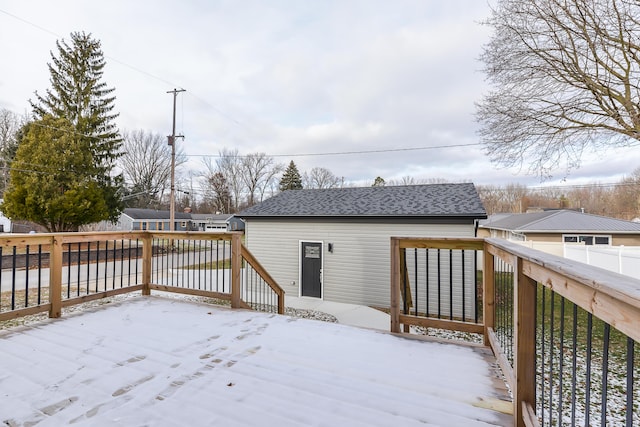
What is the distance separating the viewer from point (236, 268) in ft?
12.1

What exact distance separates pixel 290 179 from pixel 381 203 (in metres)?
28.0

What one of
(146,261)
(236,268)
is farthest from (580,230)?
(146,261)

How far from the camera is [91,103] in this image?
54.8 feet

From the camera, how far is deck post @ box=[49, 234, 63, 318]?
318 cm

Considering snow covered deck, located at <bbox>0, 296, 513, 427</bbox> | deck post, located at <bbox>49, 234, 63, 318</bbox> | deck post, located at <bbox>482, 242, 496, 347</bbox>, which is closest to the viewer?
snow covered deck, located at <bbox>0, 296, 513, 427</bbox>

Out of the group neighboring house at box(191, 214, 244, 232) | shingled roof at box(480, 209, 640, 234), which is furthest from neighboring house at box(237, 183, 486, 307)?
neighboring house at box(191, 214, 244, 232)

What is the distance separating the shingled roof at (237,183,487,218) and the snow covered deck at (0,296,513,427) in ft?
18.7

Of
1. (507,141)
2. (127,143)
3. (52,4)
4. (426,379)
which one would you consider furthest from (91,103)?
(426,379)

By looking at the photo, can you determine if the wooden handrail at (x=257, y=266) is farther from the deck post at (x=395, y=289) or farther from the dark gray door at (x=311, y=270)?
the dark gray door at (x=311, y=270)

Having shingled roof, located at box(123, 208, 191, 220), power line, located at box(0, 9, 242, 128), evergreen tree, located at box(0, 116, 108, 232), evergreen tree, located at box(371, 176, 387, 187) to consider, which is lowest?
shingled roof, located at box(123, 208, 191, 220)

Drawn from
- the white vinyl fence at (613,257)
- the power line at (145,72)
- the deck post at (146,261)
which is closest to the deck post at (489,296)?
the deck post at (146,261)

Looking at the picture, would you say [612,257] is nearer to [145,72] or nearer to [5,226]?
[145,72]

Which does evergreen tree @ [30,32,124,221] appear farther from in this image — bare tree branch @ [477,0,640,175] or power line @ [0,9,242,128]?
bare tree branch @ [477,0,640,175]

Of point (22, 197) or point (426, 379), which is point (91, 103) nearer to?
point (22, 197)
